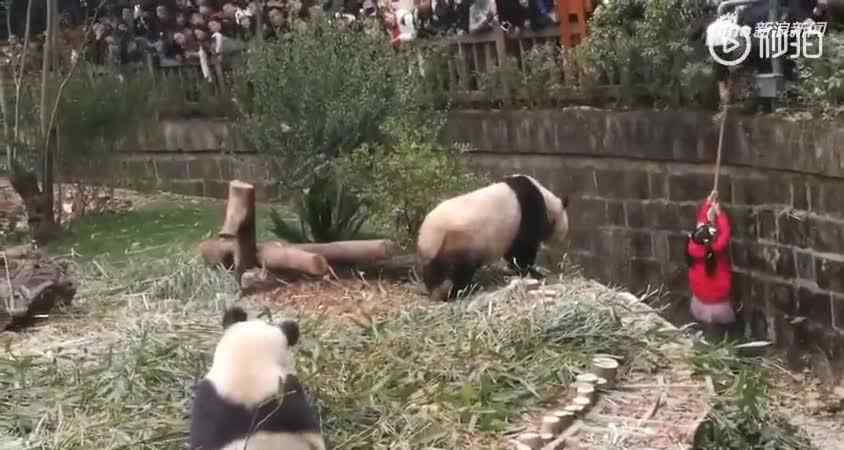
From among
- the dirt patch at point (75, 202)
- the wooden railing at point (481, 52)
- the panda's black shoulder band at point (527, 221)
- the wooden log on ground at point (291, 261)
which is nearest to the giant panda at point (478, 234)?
the panda's black shoulder band at point (527, 221)

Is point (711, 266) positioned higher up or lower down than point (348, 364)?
lower down

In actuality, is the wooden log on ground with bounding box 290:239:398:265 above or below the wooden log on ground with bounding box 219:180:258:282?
below

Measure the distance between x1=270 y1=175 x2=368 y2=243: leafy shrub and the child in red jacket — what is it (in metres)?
2.08

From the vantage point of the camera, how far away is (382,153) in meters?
6.92

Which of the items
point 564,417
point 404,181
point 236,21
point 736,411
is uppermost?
point 236,21

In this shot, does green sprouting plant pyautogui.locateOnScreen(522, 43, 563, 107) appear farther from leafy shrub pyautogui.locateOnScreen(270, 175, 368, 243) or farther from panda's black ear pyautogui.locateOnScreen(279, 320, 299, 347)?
panda's black ear pyautogui.locateOnScreen(279, 320, 299, 347)

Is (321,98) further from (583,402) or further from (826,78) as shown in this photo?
(583,402)

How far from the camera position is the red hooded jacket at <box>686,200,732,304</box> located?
7.60 meters

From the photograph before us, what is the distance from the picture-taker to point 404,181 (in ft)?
21.8

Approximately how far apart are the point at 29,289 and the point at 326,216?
5.58 feet

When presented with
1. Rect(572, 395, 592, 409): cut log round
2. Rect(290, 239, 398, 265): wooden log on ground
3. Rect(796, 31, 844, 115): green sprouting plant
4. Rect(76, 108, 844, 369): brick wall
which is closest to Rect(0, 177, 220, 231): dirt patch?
Rect(76, 108, 844, 369): brick wall

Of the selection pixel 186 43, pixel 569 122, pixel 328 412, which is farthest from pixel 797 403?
pixel 186 43

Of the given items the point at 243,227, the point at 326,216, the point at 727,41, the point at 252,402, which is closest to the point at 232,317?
the point at 252,402

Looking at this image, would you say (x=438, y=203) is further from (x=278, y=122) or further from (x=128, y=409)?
(x=128, y=409)
